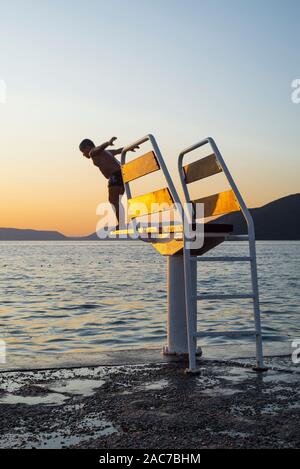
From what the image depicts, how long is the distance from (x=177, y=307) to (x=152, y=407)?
1.90 metres

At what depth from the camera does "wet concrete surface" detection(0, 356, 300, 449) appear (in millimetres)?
3338

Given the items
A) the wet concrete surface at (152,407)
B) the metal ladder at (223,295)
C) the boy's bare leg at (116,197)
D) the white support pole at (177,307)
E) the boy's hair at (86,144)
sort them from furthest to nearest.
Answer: the boy's hair at (86,144), the boy's bare leg at (116,197), the white support pole at (177,307), the metal ladder at (223,295), the wet concrete surface at (152,407)

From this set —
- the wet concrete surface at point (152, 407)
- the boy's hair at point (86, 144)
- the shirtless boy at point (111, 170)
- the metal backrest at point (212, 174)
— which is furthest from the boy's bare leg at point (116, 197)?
the wet concrete surface at point (152, 407)

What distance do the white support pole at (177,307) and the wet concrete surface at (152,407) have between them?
431mm

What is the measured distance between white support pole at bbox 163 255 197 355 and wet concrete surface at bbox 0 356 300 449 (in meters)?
0.43

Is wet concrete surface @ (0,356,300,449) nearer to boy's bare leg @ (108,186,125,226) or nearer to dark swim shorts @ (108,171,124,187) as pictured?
boy's bare leg @ (108,186,125,226)

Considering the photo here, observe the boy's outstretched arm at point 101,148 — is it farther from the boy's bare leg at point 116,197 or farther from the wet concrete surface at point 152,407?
the wet concrete surface at point 152,407

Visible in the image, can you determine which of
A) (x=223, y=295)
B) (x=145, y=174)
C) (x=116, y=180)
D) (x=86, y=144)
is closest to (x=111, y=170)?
(x=116, y=180)

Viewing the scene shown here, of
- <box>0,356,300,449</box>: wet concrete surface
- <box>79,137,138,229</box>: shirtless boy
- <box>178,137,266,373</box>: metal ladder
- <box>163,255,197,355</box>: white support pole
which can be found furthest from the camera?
<box>79,137,138,229</box>: shirtless boy

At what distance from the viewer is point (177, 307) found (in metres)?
5.83

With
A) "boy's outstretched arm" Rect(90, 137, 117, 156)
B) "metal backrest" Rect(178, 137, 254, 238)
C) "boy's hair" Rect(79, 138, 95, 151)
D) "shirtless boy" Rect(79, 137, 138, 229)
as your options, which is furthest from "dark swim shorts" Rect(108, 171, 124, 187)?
"metal backrest" Rect(178, 137, 254, 238)

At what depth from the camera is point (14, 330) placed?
1096 centimetres

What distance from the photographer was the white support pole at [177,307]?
583 cm
